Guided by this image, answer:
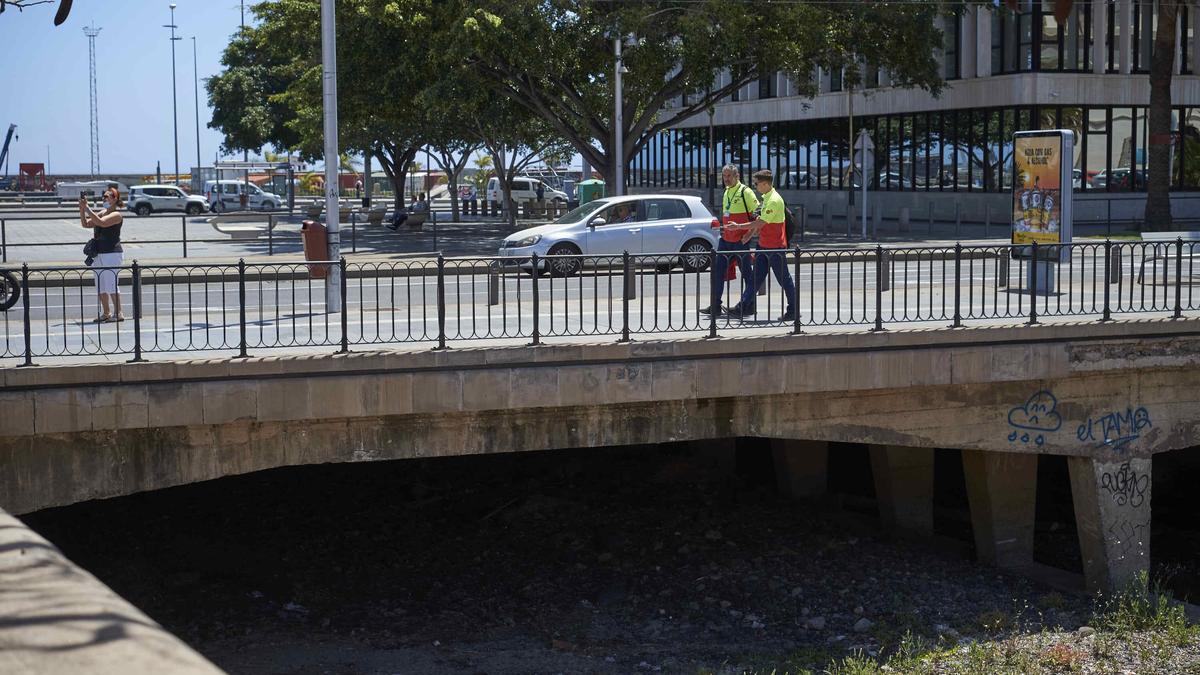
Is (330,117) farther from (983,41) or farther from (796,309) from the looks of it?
(983,41)

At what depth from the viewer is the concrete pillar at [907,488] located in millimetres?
15984

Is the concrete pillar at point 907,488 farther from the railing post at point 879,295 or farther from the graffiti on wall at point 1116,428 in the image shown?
the railing post at point 879,295

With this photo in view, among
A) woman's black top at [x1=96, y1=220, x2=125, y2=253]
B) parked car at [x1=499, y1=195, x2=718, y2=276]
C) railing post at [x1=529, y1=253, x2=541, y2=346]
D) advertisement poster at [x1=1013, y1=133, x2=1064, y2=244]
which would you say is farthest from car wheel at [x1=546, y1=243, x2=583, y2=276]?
parked car at [x1=499, y1=195, x2=718, y2=276]

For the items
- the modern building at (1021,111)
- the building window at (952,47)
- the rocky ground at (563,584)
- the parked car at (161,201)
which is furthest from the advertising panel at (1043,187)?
the parked car at (161,201)

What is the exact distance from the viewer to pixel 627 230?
77.9 feet

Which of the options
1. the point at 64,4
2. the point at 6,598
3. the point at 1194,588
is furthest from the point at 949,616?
the point at 6,598

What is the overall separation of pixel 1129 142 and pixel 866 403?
33.3 meters

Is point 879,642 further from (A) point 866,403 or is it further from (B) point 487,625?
(B) point 487,625

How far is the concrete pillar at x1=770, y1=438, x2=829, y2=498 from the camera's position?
17703mm

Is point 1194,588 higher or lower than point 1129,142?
lower

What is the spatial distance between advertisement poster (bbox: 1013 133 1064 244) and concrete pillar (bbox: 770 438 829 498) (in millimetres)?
3747

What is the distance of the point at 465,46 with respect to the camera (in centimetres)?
3058

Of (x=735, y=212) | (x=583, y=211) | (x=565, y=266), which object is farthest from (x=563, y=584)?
(x=583, y=211)

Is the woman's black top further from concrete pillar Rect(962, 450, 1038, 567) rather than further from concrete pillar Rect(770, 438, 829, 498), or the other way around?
concrete pillar Rect(962, 450, 1038, 567)
